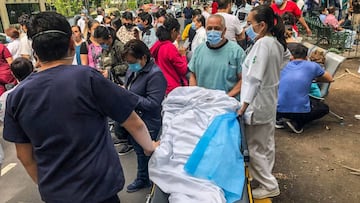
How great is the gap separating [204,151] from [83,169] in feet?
2.57

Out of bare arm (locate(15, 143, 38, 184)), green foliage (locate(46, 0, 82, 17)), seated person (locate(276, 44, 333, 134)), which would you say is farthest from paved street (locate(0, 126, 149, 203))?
green foliage (locate(46, 0, 82, 17))

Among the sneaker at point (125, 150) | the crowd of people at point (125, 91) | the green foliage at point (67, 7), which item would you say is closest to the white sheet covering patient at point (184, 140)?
the crowd of people at point (125, 91)

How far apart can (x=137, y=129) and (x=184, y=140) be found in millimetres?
543

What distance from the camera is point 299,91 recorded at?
166 inches

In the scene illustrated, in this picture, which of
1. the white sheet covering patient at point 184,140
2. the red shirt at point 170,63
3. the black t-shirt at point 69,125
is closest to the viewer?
the black t-shirt at point 69,125

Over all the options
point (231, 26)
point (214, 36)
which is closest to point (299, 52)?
point (231, 26)

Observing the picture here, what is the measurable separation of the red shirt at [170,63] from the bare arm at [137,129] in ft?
6.13

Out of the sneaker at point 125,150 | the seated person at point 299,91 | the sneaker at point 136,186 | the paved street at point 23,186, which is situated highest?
the seated person at point 299,91

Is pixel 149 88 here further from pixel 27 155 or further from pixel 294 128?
pixel 294 128

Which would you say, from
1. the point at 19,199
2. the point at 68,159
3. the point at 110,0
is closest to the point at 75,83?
the point at 68,159

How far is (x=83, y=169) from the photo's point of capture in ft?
4.61

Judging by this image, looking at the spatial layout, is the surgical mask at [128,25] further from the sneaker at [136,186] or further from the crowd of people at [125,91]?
the sneaker at [136,186]

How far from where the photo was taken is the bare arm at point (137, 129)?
60.1 inches

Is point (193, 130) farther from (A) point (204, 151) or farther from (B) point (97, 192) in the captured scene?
(B) point (97, 192)
